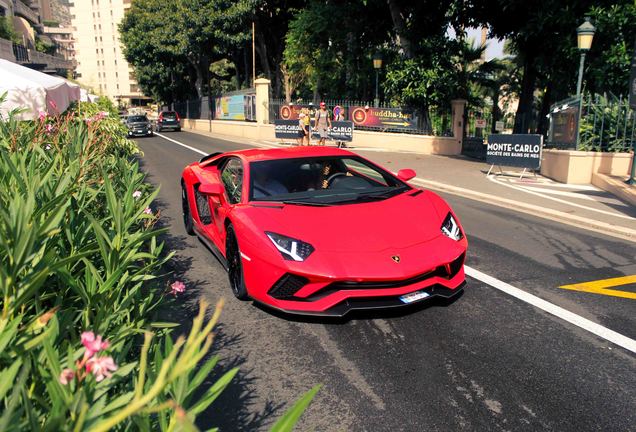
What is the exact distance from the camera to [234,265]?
476cm

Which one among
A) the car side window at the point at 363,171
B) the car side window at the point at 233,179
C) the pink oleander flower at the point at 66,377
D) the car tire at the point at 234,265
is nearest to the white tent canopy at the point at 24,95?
the car side window at the point at 233,179

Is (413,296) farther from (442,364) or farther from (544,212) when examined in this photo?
(544,212)

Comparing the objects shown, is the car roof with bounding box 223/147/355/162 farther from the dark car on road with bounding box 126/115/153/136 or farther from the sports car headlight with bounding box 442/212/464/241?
the dark car on road with bounding box 126/115/153/136

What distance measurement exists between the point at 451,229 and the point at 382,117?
20.4 metres

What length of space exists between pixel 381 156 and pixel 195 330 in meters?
18.7

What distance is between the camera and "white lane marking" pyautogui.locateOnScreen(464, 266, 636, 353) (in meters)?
3.85

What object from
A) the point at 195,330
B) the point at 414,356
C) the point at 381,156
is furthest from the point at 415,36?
the point at 195,330

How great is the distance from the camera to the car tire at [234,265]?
4.55 m

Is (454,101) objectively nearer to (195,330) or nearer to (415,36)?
(415,36)

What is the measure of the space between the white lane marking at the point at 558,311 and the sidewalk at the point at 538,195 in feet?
11.2

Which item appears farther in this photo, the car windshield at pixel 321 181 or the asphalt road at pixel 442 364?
the car windshield at pixel 321 181

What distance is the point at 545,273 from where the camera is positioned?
5520 millimetres

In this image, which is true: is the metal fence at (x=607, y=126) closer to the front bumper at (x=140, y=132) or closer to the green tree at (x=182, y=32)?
the front bumper at (x=140, y=132)

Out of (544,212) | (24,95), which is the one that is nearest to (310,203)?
(544,212)
